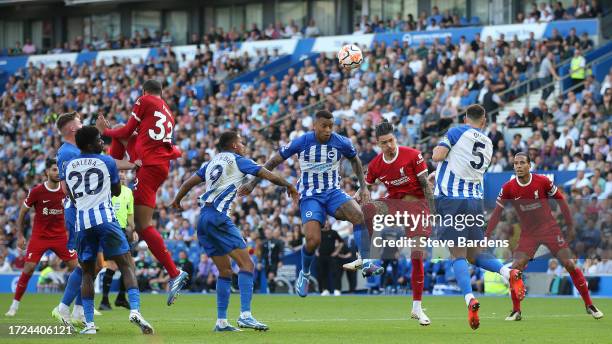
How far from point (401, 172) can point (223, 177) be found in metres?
2.78

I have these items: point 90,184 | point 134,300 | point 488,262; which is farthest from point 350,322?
point 90,184

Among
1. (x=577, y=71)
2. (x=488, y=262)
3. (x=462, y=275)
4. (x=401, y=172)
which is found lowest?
(x=462, y=275)

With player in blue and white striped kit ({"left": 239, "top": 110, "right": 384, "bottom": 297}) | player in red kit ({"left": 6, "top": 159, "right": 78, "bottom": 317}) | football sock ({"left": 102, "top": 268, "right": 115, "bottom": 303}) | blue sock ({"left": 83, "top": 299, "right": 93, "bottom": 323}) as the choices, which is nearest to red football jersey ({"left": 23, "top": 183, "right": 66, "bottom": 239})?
player in red kit ({"left": 6, "top": 159, "right": 78, "bottom": 317})

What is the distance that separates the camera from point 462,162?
1371cm

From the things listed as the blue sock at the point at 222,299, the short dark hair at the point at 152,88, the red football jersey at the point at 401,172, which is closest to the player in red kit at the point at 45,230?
the short dark hair at the point at 152,88

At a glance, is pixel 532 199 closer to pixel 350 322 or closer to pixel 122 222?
pixel 350 322

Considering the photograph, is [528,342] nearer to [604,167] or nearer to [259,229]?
[604,167]

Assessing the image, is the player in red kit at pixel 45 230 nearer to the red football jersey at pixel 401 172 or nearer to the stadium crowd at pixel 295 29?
the red football jersey at pixel 401 172

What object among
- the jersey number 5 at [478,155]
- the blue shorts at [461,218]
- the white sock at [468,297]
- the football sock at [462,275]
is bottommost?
the white sock at [468,297]

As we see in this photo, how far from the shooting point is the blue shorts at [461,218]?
1341 centimetres

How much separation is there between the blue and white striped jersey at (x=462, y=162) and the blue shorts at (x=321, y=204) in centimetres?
156

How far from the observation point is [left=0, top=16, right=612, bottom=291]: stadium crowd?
26500 mm

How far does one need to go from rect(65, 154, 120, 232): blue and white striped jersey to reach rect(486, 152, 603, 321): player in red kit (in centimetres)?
569

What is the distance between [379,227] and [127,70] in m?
24.8
